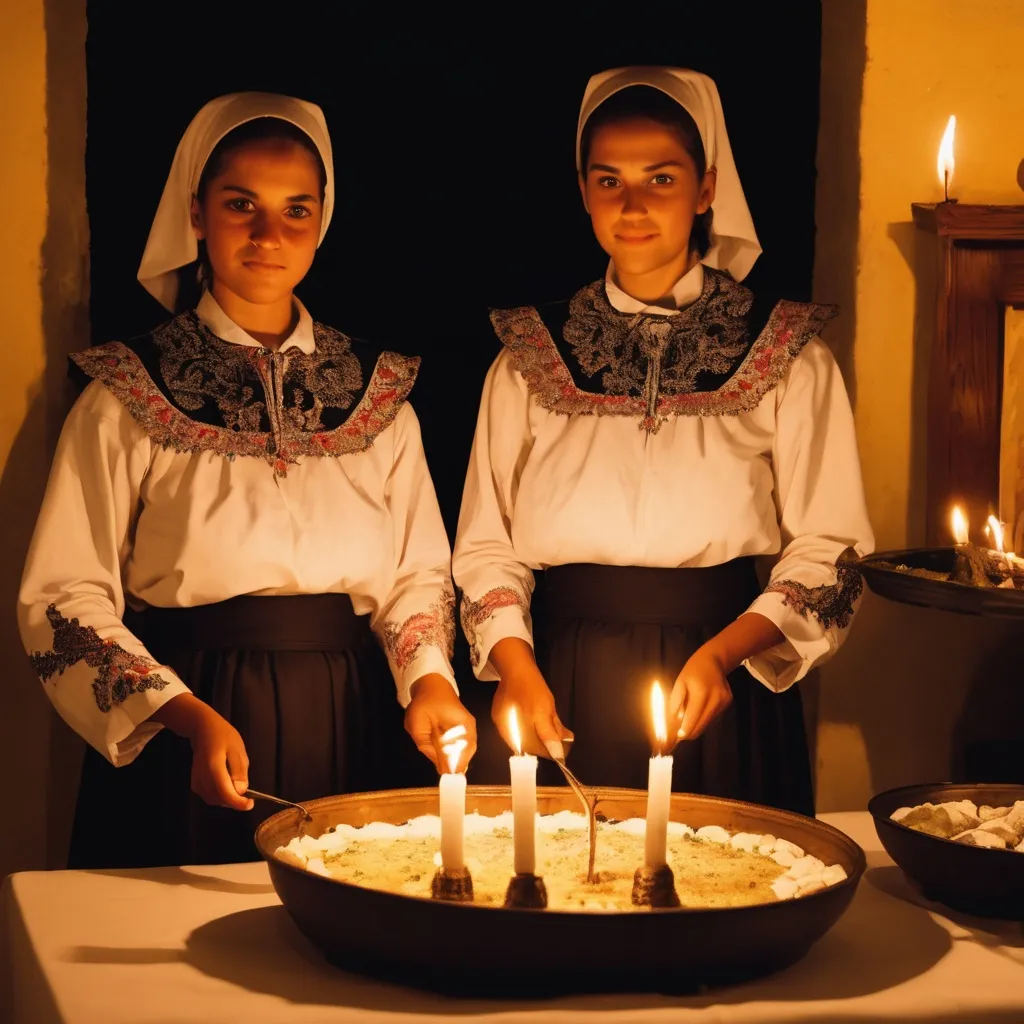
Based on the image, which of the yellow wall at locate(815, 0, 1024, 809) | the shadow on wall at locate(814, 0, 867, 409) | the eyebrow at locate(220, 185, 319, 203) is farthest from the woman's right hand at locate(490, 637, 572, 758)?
the shadow on wall at locate(814, 0, 867, 409)

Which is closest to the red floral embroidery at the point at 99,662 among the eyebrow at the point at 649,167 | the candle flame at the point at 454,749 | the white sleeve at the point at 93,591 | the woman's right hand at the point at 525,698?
the white sleeve at the point at 93,591

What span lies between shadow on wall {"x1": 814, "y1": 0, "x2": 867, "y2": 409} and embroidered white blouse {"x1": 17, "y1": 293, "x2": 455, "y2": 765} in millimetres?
1220

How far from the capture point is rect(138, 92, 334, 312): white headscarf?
2.95 m

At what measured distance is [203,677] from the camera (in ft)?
9.47

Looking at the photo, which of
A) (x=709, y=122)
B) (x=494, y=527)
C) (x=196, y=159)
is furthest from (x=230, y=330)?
(x=709, y=122)

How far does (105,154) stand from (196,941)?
2.20 meters

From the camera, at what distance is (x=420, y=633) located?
288 centimetres

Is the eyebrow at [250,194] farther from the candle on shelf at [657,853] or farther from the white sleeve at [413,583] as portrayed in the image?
the candle on shelf at [657,853]

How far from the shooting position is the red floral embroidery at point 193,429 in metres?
2.90

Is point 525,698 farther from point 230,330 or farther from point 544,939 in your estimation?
point 544,939

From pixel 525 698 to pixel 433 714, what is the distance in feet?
0.58

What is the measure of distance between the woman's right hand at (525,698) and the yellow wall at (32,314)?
1.12 m

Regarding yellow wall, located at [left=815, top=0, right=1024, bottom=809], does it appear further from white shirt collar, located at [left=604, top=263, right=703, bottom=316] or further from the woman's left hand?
the woman's left hand

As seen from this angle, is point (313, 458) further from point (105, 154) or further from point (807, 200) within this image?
point (807, 200)
